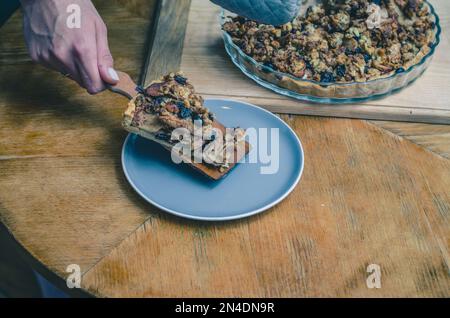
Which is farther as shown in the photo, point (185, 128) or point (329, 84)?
point (329, 84)

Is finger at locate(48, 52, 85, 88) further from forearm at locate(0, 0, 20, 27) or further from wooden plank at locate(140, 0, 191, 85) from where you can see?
forearm at locate(0, 0, 20, 27)

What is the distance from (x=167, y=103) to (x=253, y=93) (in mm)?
248

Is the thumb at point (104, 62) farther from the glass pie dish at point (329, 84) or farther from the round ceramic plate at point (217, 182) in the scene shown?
the glass pie dish at point (329, 84)

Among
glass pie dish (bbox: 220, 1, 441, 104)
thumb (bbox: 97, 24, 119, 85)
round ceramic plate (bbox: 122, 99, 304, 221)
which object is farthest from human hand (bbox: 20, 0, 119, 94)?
glass pie dish (bbox: 220, 1, 441, 104)

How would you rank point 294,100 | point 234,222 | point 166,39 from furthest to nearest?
point 166,39 < point 294,100 < point 234,222

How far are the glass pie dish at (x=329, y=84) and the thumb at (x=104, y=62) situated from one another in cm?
29

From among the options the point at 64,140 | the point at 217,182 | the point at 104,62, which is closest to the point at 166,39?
the point at 104,62

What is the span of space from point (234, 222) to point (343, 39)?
55cm

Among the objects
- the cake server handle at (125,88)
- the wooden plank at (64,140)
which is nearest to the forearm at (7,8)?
the wooden plank at (64,140)

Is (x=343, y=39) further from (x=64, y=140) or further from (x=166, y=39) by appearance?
(x=64, y=140)

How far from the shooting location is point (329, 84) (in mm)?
1171

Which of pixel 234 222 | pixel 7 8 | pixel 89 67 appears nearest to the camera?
pixel 234 222
